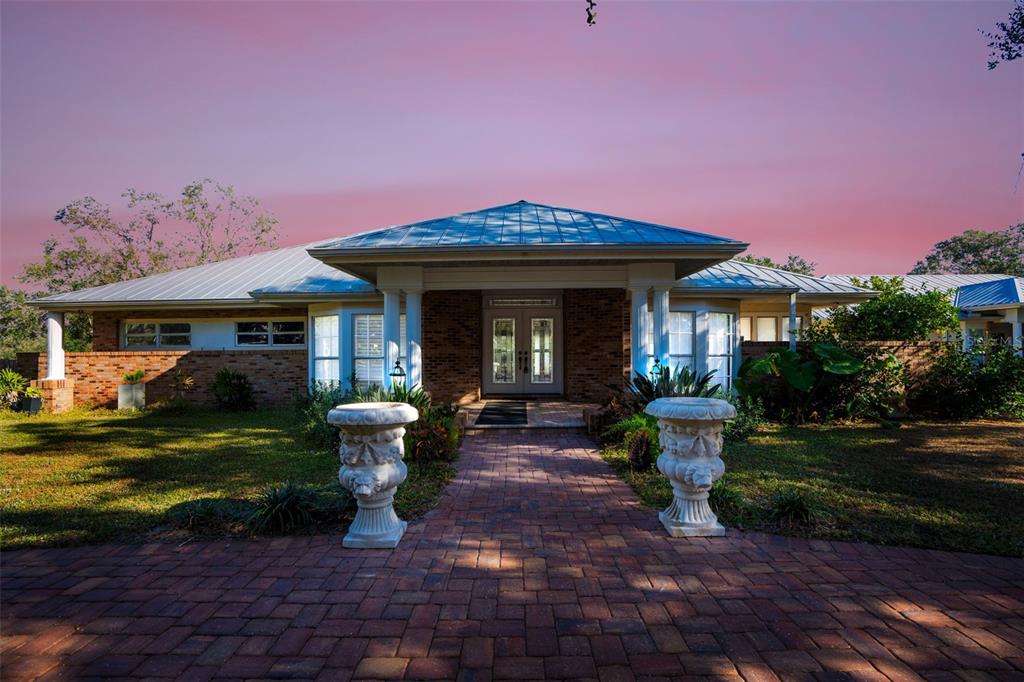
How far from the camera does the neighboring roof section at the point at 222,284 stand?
12617 millimetres

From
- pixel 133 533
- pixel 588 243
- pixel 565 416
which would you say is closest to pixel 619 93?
pixel 588 243

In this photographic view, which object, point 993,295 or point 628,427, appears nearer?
point 628,427

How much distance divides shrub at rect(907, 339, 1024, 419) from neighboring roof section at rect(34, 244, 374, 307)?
38.8 feet

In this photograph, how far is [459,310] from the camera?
42.2 feet

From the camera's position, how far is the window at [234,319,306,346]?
1467 cm

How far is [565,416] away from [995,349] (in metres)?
8.89

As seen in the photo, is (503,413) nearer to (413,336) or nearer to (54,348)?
(413,336)

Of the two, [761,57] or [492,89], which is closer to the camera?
[761,57]

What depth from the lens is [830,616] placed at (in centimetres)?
310

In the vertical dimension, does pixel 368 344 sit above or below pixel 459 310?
below

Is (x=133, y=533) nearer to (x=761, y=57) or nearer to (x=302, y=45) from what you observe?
(x=302, y=45)

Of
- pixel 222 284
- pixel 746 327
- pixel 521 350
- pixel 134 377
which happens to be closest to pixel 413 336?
pixel 521 350

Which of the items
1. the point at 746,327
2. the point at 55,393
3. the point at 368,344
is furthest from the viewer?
the point at 746,327

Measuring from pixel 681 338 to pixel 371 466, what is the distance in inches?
361
